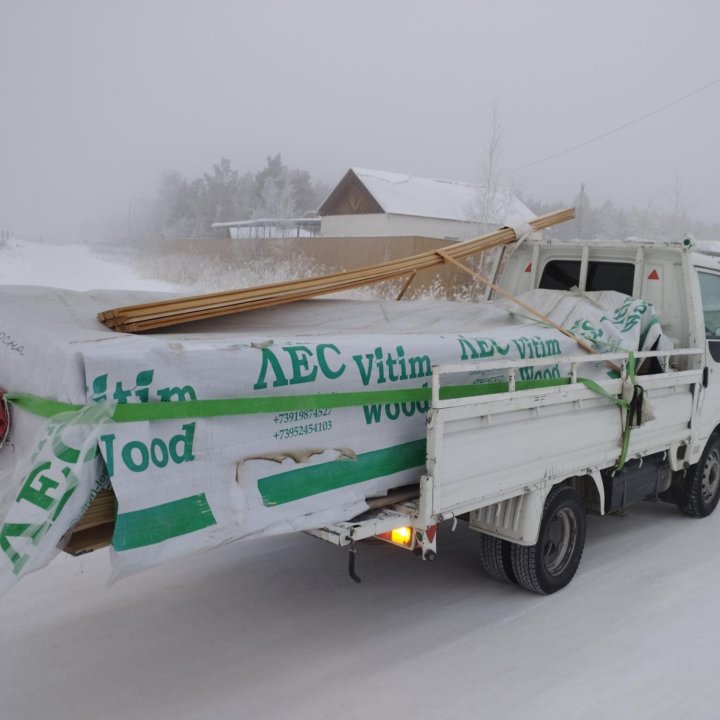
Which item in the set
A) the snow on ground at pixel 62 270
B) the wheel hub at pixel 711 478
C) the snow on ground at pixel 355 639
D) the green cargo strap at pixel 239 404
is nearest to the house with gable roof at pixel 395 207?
the snow on ground at pixel 62 270

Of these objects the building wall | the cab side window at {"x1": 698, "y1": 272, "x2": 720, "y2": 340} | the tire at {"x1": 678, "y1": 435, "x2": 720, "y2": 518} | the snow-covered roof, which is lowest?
the tire at {"x1": 678, "y1": 435, "x2": 720, "y2": 518}

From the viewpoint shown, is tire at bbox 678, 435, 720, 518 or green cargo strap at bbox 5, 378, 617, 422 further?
tire at bbox 678, 435, 720, 518

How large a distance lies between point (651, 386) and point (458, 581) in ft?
6.46

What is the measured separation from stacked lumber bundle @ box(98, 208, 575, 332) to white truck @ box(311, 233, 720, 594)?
1070 mm

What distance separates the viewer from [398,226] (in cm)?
3503

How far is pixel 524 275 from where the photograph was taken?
22.5 ft

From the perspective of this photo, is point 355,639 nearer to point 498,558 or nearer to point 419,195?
point 498,558

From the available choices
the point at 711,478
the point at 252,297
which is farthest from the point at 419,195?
the point at 252,297

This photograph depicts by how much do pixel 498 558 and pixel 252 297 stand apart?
2.32 m

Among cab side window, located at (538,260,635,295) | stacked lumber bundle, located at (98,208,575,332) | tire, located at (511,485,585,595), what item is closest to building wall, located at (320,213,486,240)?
cab side window, located at (538,260,635,295)

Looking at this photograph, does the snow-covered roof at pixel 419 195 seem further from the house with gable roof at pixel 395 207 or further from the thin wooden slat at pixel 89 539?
the thin wooden slat at pixel 89 539

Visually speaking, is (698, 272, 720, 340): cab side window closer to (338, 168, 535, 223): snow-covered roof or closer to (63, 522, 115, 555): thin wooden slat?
(63, 522, 115, 555): thin wooden slat

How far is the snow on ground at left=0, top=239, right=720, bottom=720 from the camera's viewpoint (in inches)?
142

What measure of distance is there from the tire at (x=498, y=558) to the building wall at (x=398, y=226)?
2960cm
